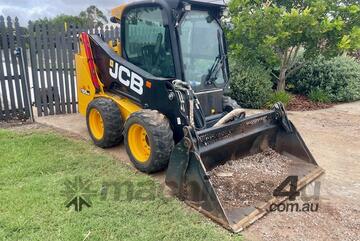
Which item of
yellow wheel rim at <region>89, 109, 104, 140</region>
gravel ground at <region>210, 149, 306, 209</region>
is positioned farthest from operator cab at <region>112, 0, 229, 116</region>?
yellow wheel rim at <region>89, 109, 104, 140</region>

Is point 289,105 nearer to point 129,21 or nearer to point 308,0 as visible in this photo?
point 308,0

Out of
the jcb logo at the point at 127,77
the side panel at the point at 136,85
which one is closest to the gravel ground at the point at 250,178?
the side panel at the point at 136,85

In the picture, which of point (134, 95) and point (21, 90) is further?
point (21, 90)

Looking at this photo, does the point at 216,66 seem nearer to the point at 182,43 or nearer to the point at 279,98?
the point at 182,43

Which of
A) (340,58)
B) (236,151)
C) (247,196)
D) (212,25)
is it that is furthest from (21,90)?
(340,58)

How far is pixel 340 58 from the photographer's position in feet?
31.0

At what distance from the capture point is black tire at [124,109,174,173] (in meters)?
3.64

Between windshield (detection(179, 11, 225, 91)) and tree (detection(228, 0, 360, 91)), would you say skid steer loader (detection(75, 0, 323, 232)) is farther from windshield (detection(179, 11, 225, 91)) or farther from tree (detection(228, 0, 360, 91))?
tree (detection(228, 0, 360, 91))

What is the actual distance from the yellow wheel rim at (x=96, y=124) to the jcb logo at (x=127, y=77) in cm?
64

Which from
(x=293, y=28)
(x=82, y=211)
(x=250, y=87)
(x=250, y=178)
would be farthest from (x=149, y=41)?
(x=250, y=87)

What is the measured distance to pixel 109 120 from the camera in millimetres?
Answer: 4457

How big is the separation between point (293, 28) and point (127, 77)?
13.1 feet

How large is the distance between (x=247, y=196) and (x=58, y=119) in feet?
14.3

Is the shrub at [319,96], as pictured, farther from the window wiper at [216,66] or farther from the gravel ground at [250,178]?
the window wiper at [216,66]
